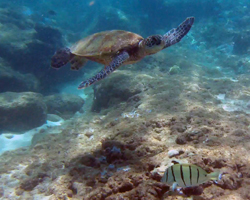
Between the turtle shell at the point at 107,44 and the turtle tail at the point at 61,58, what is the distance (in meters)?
0.38

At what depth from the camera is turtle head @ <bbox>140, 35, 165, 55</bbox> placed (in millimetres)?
3568

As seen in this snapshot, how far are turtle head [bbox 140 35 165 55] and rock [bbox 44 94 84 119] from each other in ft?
24.6

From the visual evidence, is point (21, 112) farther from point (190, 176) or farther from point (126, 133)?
point (190, 176)

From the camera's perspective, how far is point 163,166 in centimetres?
254

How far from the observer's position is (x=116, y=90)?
6.66 m

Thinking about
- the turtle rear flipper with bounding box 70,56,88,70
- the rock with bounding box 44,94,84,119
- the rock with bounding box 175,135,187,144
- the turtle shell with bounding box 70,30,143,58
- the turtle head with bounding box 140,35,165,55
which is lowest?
the rock with bounding box 175,135,187,144

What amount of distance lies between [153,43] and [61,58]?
8.52 ft

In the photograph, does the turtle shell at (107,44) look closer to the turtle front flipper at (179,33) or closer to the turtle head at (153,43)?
the turtle head at (153,43)

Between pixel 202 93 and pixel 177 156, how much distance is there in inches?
146

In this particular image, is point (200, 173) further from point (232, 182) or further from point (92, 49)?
point (92, 49)

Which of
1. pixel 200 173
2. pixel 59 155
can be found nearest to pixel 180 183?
pixel 200 173

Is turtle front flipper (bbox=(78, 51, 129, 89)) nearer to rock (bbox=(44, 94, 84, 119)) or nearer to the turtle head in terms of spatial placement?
the turtle head

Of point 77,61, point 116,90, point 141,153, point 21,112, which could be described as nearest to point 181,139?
point 141,153

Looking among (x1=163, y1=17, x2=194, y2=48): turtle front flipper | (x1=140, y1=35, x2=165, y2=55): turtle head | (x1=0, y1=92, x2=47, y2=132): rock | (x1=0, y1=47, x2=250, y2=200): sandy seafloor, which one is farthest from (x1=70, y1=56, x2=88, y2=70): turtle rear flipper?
(x1=0, y1=92, x2=47, y2=132): rock
